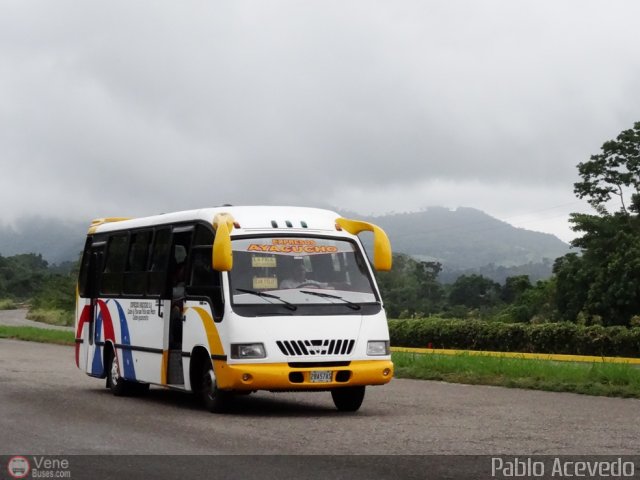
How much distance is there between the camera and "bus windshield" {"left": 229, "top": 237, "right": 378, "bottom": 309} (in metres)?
14.3

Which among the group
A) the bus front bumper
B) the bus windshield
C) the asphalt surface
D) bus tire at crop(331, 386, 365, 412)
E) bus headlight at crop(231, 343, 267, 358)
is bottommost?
the asphalt surface

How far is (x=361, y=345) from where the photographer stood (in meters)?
14.2

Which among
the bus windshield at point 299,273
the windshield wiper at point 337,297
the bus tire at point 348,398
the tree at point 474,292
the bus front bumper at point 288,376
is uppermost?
the tree at point 474,292

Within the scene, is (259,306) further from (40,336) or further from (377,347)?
(40,336)

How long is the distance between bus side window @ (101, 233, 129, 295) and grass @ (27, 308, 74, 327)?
53.6 m

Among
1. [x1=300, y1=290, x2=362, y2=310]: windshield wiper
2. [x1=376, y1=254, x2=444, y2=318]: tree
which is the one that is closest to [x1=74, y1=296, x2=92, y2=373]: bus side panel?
[x1=300, y1=290, x2=362, y2=310]: windshield wiper

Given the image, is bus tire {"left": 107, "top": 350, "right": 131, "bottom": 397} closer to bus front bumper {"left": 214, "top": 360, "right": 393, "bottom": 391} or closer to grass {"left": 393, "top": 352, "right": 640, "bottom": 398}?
bus front bumper {"left": 214, "top": 360, "right": 393, "bottom": 391}

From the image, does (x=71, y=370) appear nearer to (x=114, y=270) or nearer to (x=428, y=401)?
(x=114, y=270)

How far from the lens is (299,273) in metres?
14.6

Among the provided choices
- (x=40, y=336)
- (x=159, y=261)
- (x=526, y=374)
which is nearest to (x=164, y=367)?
(x=159, y=261)

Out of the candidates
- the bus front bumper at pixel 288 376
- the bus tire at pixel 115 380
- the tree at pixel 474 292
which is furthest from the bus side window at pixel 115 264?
the tree at pixel 474 292

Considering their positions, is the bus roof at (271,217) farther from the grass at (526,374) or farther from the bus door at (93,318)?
the grass at (526,374)

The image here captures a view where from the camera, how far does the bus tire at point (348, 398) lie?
1474 centimetres

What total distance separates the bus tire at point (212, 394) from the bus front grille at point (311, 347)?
1.00m
